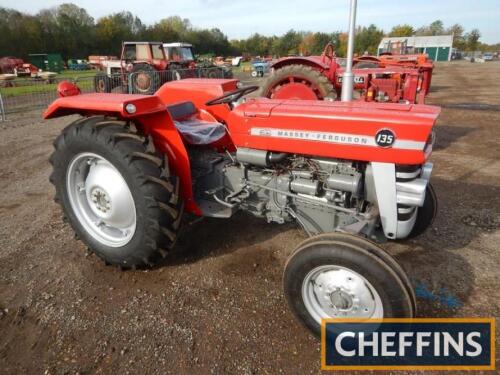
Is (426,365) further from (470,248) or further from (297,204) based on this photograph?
(470,248)

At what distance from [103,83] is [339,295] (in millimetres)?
10664

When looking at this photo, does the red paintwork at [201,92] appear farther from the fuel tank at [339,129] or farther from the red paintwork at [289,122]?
the fuel tank at [339,129]

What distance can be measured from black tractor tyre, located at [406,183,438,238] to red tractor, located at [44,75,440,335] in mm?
11

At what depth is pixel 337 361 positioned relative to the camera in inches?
78.4

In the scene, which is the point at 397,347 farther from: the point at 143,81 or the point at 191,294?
the point at 143,81

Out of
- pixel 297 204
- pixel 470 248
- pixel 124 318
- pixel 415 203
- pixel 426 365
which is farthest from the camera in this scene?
pixel 470 248

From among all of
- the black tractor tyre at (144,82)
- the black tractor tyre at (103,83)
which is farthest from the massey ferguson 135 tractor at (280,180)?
the black tractor tyre at (144,82)

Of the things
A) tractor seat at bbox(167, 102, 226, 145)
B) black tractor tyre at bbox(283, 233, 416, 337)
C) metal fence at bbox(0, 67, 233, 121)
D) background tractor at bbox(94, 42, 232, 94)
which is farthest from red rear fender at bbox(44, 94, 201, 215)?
background tractor at bbox(94, 42, 232, 94)

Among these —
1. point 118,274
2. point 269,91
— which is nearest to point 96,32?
point 269,91

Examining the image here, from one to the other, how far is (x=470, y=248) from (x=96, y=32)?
186 ft

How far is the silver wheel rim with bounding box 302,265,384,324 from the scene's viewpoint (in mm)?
1953

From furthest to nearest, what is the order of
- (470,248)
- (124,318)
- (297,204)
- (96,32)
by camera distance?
1. (96,32)
2. (470,248)
3. (297,204)
4. (124,318)

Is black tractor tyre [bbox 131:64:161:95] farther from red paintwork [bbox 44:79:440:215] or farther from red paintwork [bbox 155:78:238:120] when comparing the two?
red paintwork [bbox 44:79:440:215]

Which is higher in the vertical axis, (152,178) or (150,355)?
(152,178)
